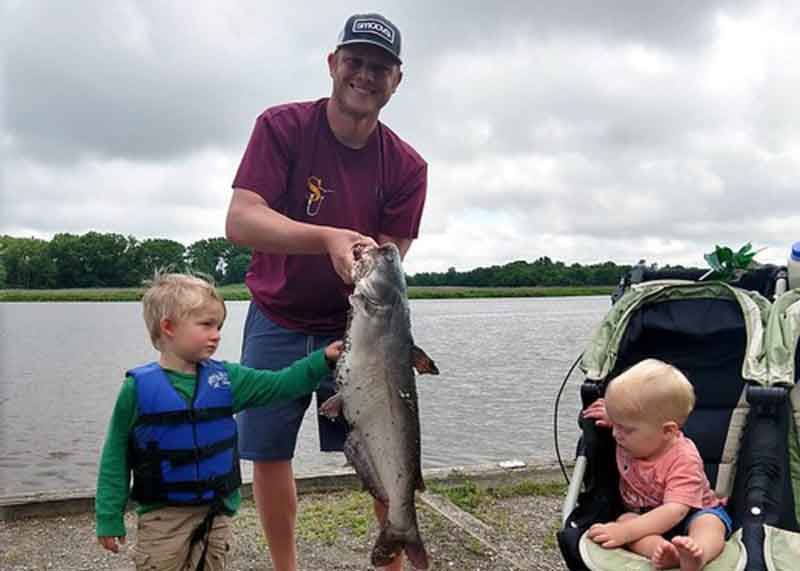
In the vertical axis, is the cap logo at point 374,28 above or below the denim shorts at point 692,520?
above

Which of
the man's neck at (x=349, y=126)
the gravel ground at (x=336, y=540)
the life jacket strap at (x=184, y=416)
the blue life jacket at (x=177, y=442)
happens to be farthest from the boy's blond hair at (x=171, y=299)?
the gravel ground at (x=336, y=540)

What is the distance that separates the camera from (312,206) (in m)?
3.55

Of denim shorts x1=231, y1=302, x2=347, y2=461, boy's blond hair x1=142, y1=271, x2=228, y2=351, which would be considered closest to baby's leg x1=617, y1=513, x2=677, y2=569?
denim shorts x1=231, y1=302, x2=347, y2=461

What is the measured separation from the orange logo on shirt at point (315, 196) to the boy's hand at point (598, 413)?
61.5 inches

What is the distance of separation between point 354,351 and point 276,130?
1155mm

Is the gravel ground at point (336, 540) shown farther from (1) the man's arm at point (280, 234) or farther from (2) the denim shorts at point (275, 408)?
(1) the man's arm at point (280, 234)

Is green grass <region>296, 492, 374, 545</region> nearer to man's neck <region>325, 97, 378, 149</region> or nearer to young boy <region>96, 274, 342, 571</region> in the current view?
young boy <region>96, 274, 342, 571</region>

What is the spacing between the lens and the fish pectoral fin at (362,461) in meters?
3.09

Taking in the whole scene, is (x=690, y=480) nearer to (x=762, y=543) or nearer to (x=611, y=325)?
(x=762, y=543)

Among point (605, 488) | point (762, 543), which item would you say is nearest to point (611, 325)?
point (605, 488)

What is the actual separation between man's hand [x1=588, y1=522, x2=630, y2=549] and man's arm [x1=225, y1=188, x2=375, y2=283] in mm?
1410

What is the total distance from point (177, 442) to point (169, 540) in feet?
1.28

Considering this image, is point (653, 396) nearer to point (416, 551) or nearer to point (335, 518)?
point (416, 551)

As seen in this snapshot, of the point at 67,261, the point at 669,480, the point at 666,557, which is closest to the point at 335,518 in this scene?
the point at 669,480
